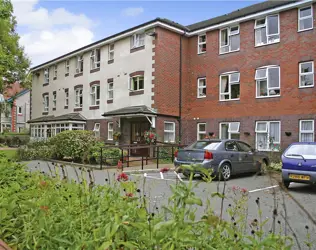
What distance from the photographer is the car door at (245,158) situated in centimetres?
1209

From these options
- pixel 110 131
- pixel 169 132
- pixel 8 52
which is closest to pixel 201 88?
pixel 169 132

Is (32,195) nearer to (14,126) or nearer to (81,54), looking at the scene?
(81,54)

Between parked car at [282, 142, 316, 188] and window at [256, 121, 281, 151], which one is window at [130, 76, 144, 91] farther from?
parked car at [282, 142, 316, 188]

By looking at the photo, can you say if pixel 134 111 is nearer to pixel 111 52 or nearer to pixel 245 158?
pixel 111 52

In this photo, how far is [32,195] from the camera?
118 inches

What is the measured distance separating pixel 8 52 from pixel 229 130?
63.2ft

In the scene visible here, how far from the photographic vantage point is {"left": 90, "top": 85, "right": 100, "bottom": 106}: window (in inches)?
950

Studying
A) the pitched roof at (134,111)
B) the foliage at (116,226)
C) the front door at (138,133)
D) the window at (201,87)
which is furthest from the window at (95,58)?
the foliage at (116,226)

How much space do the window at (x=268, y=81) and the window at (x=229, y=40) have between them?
Result: 7.40ft

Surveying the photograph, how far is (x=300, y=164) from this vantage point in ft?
29.6

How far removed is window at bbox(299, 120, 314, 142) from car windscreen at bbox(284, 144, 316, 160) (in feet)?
22.1

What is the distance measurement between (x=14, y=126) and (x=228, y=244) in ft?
194

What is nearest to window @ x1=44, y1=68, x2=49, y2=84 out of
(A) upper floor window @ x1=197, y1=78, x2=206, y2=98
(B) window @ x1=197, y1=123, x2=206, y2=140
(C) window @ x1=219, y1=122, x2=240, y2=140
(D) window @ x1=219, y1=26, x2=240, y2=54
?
(A) upper floor window @ x1=197, y1=78, x2=206, y2=98

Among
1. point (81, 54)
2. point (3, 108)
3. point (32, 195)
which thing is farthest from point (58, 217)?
point (3, 108)
